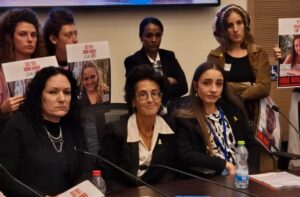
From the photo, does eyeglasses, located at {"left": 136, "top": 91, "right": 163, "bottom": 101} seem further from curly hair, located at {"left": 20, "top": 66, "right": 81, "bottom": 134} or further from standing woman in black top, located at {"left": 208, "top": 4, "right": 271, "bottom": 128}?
standing woman in black top, located at {"left": 208, "top": 4, "right": 271, "bottom": 128}

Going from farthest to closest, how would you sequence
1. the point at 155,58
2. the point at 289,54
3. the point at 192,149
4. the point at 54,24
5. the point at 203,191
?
the point at 155,58 < the point at 289,54 < the point at 54,24 < the point at 192,149 < the point at 203,191

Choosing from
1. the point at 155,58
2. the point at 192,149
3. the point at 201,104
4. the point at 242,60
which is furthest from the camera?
the point at 155,58

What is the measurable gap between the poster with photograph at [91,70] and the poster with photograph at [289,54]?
48.2 inches

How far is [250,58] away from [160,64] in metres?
0.74

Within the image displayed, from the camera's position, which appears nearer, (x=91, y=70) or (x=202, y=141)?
(x=202, y=141)

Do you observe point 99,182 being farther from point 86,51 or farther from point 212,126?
point 86,51

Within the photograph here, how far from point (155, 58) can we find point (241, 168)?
60.6 inches

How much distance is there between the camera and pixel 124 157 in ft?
8.41

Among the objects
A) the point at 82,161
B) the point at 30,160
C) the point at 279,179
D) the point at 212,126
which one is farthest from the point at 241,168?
the point at 30,160

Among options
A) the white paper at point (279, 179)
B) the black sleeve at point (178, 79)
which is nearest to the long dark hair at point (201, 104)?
the white paper at point (279, 179)

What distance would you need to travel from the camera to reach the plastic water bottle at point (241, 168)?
2175 millimetres

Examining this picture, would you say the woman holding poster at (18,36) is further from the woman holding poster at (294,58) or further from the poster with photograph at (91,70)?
the woman holding poster at (294,58)

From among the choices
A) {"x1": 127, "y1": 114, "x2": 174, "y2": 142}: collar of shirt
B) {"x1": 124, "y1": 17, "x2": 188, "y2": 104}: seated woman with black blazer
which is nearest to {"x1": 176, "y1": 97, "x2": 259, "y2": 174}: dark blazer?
{"x1": 127, "y1": 114, "x2": 174, "y2": 142}: collar of shirt

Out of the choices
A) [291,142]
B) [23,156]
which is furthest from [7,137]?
[291,142]
